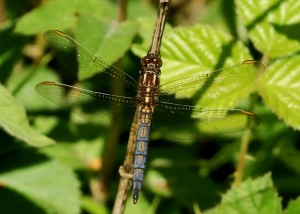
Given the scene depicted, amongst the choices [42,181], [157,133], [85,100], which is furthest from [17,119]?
[157,133]

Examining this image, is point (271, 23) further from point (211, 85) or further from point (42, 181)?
point (42, 181)

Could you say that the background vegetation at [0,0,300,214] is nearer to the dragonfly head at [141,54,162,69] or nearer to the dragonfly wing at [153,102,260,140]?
the dragonfly wing at [153,102,260,140]

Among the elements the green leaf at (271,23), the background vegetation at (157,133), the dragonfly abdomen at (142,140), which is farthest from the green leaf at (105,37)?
the green leaf at (271,23)

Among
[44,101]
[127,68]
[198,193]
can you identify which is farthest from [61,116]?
[198,193]

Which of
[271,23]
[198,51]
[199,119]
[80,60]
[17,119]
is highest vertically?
[271,23]

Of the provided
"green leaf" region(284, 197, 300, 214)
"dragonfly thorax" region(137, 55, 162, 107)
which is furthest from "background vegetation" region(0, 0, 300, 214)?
"dragonfly thorax" region(137, 55, 162, 107)

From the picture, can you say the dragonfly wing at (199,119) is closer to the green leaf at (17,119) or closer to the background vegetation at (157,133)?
the background vegetation at (157,133)

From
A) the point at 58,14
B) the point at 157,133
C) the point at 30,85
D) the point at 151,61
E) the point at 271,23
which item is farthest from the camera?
the point at 30,85
